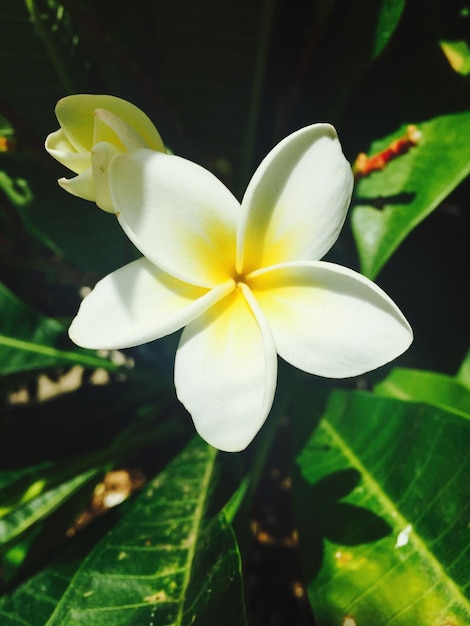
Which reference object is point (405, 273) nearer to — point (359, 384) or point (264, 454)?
point (359, 384)

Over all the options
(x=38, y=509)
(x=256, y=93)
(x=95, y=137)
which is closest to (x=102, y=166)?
(x=95, y=137)

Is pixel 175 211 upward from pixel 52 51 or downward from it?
downward

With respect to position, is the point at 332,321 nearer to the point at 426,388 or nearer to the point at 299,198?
the point at 299,198

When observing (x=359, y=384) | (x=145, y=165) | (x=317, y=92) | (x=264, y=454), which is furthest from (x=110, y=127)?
(x=359, y=384)

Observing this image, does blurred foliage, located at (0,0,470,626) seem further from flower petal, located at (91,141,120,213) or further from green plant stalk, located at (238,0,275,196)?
flower petal, located at (91,141,120,213)

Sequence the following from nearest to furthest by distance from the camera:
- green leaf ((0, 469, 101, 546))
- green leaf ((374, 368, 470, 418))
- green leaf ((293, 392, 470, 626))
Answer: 1. green leaf ((293, 392, 470, 626))
2. green leaf ((374, 368, 470, 418))
3. green leaf ((0, 469, 101, 546))

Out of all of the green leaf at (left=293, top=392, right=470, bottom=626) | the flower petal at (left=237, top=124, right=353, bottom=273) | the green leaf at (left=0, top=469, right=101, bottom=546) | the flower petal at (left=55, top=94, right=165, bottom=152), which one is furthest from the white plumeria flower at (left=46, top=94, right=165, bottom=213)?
the green leaf at (left=0, top=469, right=101, bottom=546)
